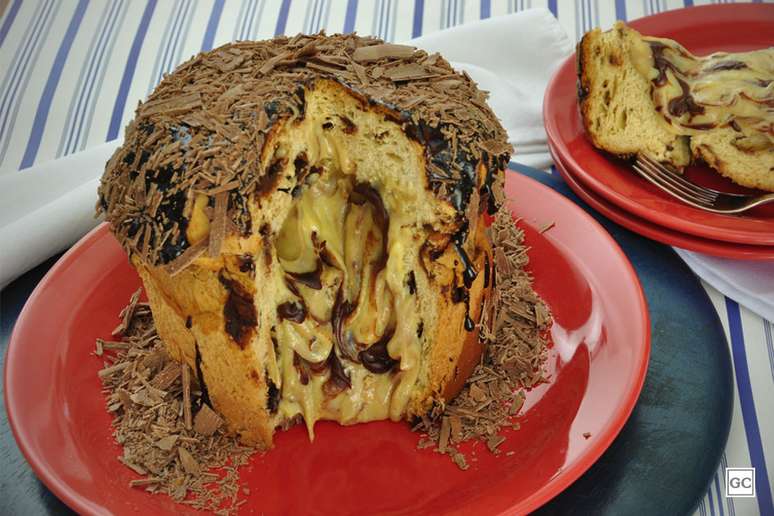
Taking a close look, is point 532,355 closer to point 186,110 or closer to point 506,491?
point 506,491

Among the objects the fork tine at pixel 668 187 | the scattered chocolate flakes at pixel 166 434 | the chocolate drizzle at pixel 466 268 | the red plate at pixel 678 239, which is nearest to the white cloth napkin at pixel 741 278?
the red plate at pixel 678 239

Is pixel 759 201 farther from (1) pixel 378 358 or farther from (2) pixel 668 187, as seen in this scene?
(1) pixel 378 358

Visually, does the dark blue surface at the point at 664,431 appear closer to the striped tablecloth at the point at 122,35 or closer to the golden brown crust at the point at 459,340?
the golden brown crust at the point at 459,340

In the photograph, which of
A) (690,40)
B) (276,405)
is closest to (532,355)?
(276,405)

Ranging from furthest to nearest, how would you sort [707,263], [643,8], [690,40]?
[643,8]
[690,40]
[707,263]

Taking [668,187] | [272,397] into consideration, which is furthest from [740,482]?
[272,397]

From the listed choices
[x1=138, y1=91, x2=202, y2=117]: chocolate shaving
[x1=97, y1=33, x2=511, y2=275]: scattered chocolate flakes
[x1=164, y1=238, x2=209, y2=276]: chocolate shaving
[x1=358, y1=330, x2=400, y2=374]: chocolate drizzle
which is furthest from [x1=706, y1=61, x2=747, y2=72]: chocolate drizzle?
[x1=164, y1=238, x2=209, y2=276]: chocolate shaving
